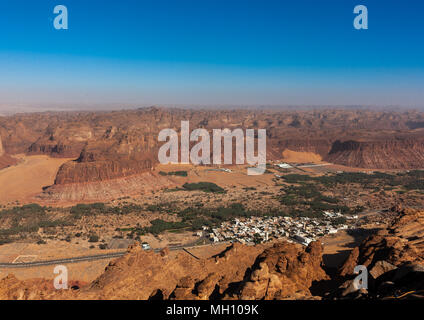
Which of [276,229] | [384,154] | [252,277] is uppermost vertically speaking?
[252,277]

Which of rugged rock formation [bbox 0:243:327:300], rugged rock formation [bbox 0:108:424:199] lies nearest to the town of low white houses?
rugged rock formation [bbox 0:243:327:300]

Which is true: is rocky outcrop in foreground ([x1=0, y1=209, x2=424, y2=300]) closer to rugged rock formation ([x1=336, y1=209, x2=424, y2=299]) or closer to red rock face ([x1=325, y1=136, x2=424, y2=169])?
rugged rock formation ([x1=336, y1=209, x2=424, y2=299])

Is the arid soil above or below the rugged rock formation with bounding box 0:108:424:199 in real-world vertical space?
below

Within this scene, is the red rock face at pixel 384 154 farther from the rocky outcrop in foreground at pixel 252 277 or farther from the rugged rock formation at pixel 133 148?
the rocky outcrop in foreground at pixel 252 277

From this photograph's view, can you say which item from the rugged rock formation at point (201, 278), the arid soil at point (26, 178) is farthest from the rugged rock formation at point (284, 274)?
the arid soil at point (26, 178)

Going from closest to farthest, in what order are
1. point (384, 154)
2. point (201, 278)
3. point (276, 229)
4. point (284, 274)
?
point (284, 274), point (201, 278), point (276, 229), point (384, 154)

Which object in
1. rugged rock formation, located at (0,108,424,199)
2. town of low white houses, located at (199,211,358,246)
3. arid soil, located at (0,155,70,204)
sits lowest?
town of low white houses, located at (199,211,358,246)

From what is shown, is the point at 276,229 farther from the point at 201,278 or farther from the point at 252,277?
the point at 252,277

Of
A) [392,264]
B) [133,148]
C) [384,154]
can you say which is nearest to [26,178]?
[133,148]

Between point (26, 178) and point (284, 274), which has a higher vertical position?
point (284, 274)

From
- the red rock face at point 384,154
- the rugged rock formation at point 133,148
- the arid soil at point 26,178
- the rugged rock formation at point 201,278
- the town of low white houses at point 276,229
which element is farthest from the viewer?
the red rock face at point 384,154
